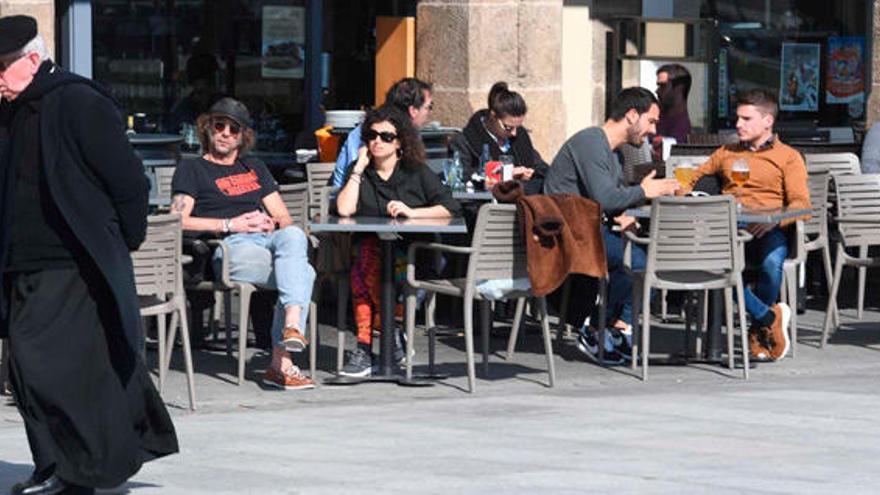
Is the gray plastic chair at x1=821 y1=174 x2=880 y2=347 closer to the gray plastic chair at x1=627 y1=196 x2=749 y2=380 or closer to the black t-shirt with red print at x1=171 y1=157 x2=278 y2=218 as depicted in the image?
the gray plastic chair at x1=627 y1=196 x2=749 y2=380

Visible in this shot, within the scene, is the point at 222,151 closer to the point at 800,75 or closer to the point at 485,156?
the point at 485,156

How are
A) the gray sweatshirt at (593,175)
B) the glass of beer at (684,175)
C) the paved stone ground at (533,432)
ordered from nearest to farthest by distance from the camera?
the paved stone ground at (533,432) < the gray sweatshirt at (593,175) < the glass of beer at (684,175)

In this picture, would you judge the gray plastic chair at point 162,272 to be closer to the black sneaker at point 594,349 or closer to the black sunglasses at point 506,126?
the black sneaker at point 594,349

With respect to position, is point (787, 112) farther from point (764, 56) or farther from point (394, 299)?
point (394, 299)

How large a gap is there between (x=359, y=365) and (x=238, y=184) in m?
1.10

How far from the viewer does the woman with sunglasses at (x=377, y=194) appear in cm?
1106

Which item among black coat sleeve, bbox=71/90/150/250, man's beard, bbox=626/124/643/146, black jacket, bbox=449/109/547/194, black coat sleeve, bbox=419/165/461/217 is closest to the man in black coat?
black coat sleeve, bbox=71/90/150/250

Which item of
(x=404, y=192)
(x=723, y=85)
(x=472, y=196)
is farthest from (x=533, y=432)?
(x=723, y=85)

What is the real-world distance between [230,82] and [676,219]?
5.52m

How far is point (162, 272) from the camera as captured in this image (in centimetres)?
1002

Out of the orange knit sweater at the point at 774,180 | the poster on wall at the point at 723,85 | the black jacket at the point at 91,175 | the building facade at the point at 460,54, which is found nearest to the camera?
the black jacket at the point at 91,175

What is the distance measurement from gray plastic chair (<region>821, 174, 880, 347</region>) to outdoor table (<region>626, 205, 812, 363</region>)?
0.90 m

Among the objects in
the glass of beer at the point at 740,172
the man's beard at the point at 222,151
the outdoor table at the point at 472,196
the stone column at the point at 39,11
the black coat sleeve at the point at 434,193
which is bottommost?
the outdoor table at the point at 472,196

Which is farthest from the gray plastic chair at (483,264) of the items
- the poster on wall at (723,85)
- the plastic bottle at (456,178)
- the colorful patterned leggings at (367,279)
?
the poster on wall at (723,85)
